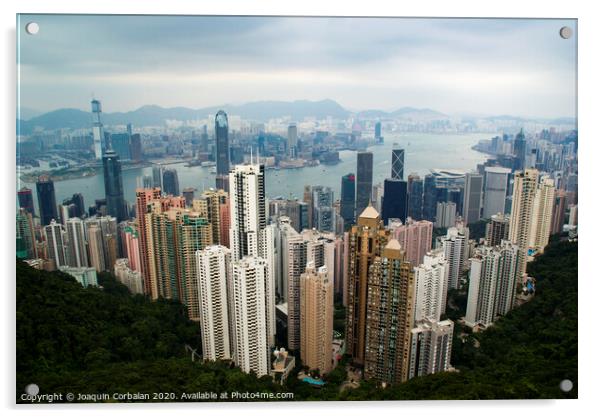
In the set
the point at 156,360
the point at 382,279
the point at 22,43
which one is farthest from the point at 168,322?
the point at 22,43

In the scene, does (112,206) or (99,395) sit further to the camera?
(112,206)

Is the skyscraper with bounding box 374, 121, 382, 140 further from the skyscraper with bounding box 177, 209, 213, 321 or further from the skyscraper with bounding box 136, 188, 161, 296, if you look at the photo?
the skyscraper with bounding box 136, 188, 161, 296

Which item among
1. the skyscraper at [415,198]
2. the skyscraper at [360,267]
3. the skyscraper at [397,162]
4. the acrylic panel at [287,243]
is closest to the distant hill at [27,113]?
the acrylic panel at [287,243]

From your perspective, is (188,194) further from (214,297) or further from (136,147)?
(214,297)

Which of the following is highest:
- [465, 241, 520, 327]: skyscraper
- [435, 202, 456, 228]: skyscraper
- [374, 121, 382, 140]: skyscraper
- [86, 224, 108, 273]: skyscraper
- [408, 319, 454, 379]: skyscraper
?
[374, 121, 382, 140]: skyscraper

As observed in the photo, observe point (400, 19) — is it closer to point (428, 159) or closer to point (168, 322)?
point (428, 159)

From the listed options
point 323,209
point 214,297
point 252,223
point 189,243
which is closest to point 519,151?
point 323,209

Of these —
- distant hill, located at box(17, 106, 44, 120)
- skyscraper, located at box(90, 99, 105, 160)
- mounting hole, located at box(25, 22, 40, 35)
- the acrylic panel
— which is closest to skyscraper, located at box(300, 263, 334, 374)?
the acrylic panel
